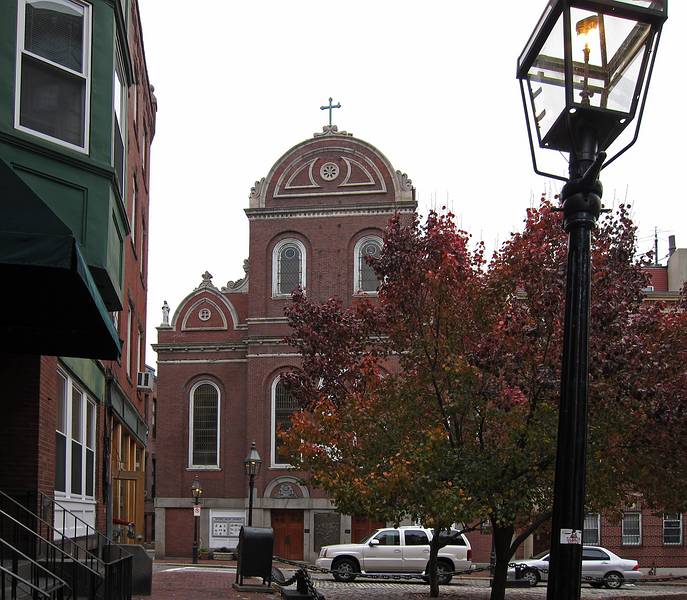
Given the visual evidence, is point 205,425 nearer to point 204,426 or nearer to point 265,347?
point 204,426

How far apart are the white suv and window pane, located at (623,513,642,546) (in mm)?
15117

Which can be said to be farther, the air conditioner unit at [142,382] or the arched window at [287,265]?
the arched window at [287,265]

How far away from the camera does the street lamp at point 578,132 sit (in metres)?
5.58

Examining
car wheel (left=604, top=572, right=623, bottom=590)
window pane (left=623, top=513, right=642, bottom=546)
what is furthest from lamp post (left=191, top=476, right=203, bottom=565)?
window pane (left=623, top=513, right=642, bottom=546)

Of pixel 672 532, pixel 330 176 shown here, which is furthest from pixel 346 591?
pixel 330 176

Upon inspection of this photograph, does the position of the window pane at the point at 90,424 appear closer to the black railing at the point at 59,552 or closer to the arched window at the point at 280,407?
the black railing at the point at 59,552

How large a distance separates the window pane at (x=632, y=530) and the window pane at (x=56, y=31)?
127 ft

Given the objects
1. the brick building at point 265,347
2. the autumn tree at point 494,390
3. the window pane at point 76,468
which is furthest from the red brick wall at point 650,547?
the window pane at point 76,468

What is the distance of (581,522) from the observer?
5.69 m

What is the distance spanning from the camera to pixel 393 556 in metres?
31.9

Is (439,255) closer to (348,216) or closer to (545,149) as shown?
(545,149)

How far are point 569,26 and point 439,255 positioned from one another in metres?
14.0

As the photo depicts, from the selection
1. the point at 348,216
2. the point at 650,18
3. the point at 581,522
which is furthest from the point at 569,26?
the point at 348,216

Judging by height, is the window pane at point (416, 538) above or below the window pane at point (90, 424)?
below
